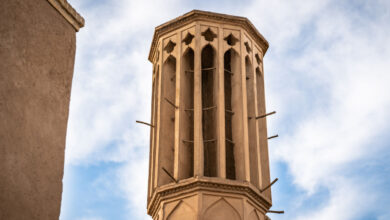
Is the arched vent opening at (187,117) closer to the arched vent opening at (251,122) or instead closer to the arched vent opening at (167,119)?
the arched vent opening at (167,119)

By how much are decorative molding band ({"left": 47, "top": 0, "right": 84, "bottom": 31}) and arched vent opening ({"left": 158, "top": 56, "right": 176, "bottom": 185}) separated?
29.4 ft

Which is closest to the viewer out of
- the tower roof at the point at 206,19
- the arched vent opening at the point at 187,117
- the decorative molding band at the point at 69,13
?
the decorative molding band at the point at 69,13

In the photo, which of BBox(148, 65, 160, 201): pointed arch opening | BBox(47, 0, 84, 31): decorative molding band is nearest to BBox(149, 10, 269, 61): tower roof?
BBox(148, 65, 160, 201): pointed arch opening

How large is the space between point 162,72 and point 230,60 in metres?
1.71

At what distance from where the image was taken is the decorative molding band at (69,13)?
525 cm

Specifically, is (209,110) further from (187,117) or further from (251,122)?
(251,122)

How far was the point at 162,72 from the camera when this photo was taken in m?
16.2

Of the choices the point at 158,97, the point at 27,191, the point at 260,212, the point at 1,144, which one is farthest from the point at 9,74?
the point at 158,97

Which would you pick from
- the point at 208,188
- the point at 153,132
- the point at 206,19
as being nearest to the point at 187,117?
the point at 153,132

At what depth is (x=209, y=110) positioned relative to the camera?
1559 centimetres

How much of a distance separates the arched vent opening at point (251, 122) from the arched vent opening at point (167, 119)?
179 centimetres

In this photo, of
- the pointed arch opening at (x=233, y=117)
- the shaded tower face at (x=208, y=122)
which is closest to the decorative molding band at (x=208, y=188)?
the shaded tower face at (x=208, y=122)

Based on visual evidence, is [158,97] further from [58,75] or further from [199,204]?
[58,75]

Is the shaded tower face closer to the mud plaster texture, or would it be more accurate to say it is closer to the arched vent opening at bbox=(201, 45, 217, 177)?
the arched vent opening at bbox=(201, 45, 217, 177)
